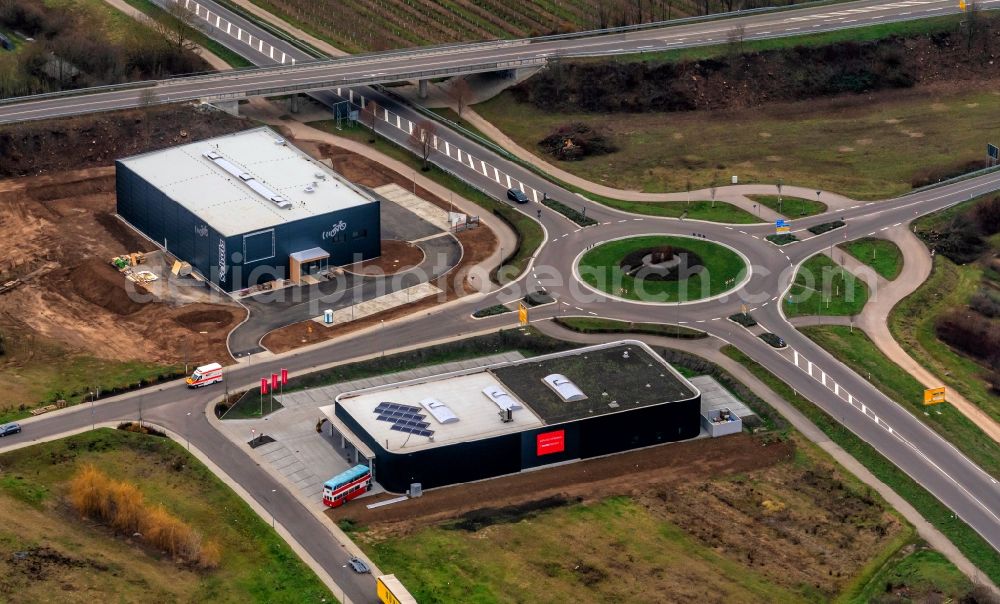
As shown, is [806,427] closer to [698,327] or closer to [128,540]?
[698,327]

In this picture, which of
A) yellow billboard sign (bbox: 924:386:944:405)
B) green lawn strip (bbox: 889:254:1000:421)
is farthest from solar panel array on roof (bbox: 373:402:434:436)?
green lawn strip (bbox: 889:254:1000:421)

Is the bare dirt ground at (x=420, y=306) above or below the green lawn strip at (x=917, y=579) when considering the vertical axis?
above

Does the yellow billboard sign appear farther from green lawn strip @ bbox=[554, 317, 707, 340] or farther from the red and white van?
the red and white van

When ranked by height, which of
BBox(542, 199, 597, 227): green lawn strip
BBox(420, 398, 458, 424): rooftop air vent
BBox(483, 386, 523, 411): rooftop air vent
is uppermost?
BBox(542, 199, 597, 227): green lawn strip

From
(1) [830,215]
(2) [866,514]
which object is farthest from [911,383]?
(1) [830,215]

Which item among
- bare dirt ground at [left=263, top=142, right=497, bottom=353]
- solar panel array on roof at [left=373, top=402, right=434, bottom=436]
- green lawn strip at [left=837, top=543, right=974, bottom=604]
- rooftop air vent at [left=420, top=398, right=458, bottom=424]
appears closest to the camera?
green lawn strip at [left=837, top=543, right=974, bottom=604]

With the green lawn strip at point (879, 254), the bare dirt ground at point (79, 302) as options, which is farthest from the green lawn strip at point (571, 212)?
the bare dirt ground at point (79, 302)

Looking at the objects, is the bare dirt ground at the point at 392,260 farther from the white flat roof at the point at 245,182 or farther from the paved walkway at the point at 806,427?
the paved walkway at the point at 806,427
